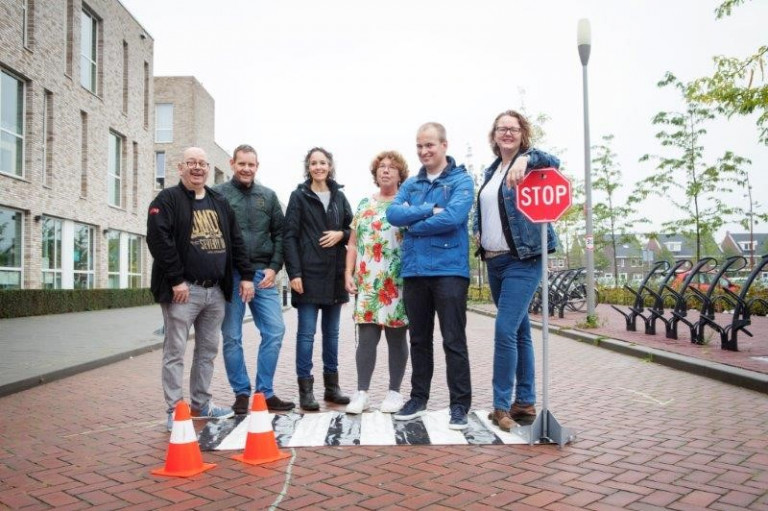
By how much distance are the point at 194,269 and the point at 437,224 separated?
66.6 inches

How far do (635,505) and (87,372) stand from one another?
658 cm

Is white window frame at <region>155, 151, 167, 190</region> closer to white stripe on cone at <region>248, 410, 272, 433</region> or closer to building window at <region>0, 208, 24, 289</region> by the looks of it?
building window at <region>0, 208, 24, 289</region>

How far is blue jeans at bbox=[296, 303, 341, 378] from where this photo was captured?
514 centimetres

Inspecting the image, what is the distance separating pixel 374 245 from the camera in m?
4.91

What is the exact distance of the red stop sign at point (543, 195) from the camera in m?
4.02

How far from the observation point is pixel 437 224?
4234 millimetres

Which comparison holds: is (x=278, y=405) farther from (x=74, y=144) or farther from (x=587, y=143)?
(x=74, y=144)

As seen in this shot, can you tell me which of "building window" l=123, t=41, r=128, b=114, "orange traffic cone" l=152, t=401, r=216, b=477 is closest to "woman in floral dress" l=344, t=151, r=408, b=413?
"orange traffic cone" l=152, t=401, r=216, b=477

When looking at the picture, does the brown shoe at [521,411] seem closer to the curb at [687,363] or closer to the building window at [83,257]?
the curb at [687,363]

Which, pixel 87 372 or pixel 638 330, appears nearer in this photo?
pixel 87 372

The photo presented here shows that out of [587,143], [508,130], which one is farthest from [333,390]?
[587,143]

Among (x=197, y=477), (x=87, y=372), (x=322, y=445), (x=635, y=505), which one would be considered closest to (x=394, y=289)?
(x=322, y=445)

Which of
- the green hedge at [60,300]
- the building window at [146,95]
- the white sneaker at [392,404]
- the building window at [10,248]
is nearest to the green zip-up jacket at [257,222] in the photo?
the white sneaker at [392,404]

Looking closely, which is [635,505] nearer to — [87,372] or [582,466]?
[582,466]
